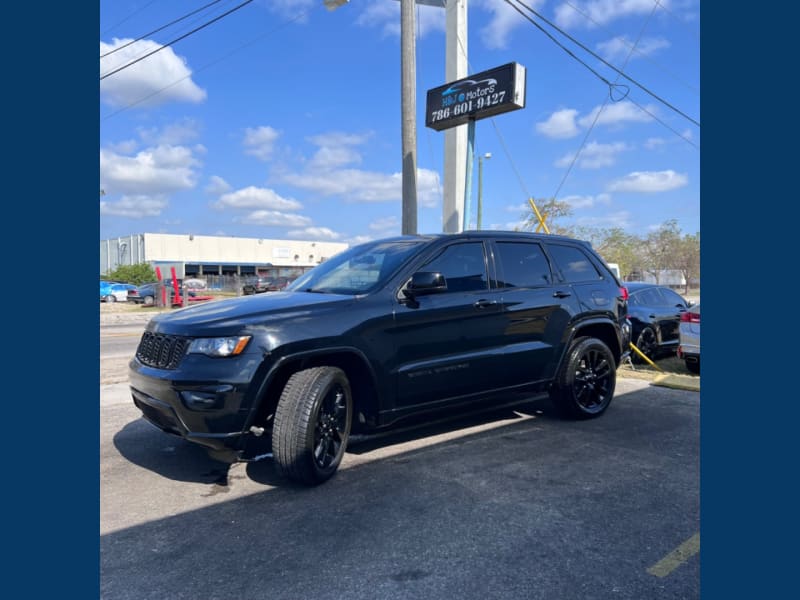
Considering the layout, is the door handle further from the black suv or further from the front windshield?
the front windshield

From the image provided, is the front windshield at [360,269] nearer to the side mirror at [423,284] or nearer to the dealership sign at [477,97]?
the side mirror at [423,284]

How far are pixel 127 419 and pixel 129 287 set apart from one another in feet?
105

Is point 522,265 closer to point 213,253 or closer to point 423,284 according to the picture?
point 423,284

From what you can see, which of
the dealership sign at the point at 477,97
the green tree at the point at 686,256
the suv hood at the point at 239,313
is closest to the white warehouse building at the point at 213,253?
the green tree at the point at 686,256

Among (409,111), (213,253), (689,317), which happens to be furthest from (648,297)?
(213,253)

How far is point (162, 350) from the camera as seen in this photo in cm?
397

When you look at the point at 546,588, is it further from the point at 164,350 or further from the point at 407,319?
the point at 164,350

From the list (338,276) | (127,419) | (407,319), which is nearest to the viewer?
(407,319)

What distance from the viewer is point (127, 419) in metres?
5.90

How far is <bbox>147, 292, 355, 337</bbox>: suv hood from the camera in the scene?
3789 millimetres

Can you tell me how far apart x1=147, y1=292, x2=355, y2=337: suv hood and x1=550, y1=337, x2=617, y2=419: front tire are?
2.59 m

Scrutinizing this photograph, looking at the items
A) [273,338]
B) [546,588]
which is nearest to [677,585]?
[546,588]

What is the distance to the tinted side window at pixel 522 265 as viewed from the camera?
5.32 metres

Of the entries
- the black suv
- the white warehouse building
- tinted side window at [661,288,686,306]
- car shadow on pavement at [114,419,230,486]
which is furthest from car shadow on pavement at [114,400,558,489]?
the white warehouse building
